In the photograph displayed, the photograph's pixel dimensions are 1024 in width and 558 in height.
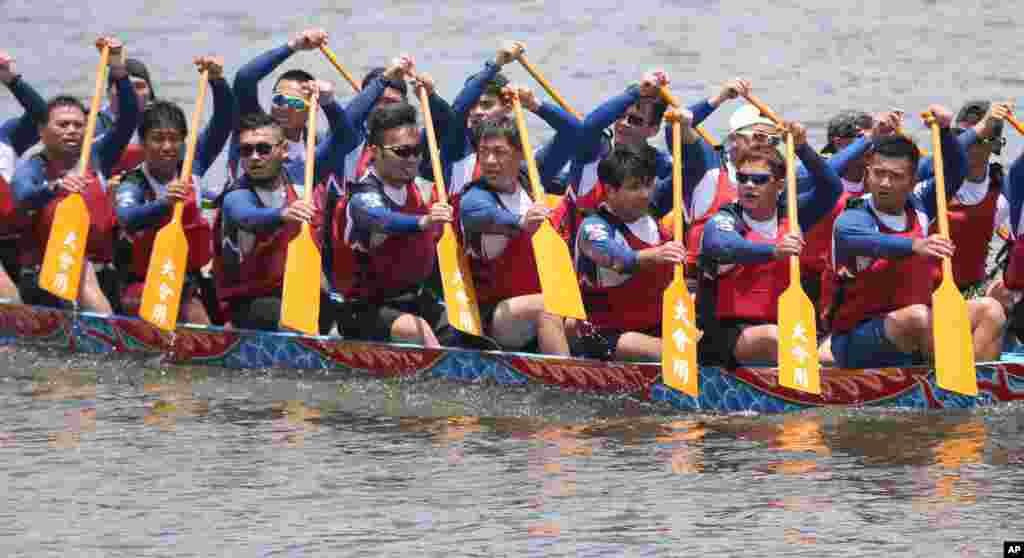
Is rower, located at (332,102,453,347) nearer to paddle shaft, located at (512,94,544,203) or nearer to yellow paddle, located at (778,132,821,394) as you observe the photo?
paddle shaft, located at (512,94,544,203)

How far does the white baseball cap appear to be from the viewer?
35.4ft

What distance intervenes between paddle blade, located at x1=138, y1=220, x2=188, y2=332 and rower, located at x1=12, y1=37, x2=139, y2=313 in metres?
0.74

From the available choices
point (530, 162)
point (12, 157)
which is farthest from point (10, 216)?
point (530, 162)

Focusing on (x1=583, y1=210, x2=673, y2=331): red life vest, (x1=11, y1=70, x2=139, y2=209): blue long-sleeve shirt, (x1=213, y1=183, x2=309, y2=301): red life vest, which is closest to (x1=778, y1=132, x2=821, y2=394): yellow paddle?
(x1=583, y1=210, x2=673, y2=331): red life vest

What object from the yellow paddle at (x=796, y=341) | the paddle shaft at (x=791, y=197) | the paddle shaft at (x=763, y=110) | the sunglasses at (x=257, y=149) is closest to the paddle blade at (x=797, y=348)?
the yellow paddle at (x=796, y=341)

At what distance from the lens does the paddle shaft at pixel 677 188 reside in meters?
9.92

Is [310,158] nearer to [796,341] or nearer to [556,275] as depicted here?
[556,275]

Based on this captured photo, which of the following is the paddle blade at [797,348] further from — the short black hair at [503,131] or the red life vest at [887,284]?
the short black hair at [503,131]

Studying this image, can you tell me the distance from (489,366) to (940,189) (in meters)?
2.31

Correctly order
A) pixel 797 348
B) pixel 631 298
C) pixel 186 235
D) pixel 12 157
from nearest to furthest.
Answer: pixel 797 348 → pixel 631 298 → pixel 186 235 → pixel 12 157

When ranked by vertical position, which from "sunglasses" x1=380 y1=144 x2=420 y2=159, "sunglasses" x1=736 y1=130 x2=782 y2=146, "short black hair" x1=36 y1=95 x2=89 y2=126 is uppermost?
"short black hair" x1=36 y1=95 x2=89 y2=126

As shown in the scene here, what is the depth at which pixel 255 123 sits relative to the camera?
11.0 metres

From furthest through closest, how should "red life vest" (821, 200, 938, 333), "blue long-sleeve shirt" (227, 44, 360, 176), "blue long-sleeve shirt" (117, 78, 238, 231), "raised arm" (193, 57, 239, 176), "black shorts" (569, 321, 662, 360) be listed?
"raised arm" (193, 57, 239, 176), "blue long-sleeve shirt" (227, 44, 360, 176), "blue long-sleeve shirt" (117, 78, 238, 231), "black shorts" (569, 321, 662, 360), "red life vest" (821, 200, 938, 333)

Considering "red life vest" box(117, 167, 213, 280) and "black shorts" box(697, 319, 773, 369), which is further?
"red life vest" box(117, 167, 213, 280)
